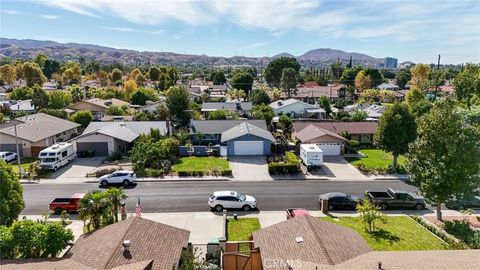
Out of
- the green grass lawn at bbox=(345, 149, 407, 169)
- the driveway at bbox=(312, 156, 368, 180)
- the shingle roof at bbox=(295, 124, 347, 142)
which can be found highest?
the shingle roof at bbox=(295, 124, 347, 142)

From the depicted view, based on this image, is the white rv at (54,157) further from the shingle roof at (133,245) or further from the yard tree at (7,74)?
the yard tree at (7,74)

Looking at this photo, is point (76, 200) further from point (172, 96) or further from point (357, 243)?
point (172, 96)

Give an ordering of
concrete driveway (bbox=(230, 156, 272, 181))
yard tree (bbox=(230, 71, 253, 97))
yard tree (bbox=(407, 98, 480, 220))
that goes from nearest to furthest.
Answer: yard tree (bbox=(407, 98, 480, 220)) < concrete driveway (bbox=(230, 156, 272, 181)) < yard tree (bbox=(230, 71, 253, 97))

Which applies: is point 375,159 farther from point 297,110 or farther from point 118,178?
point 118,178

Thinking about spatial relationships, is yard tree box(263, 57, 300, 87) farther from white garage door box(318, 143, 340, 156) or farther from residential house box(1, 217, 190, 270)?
residential house box(1, 217, 190, 270)
